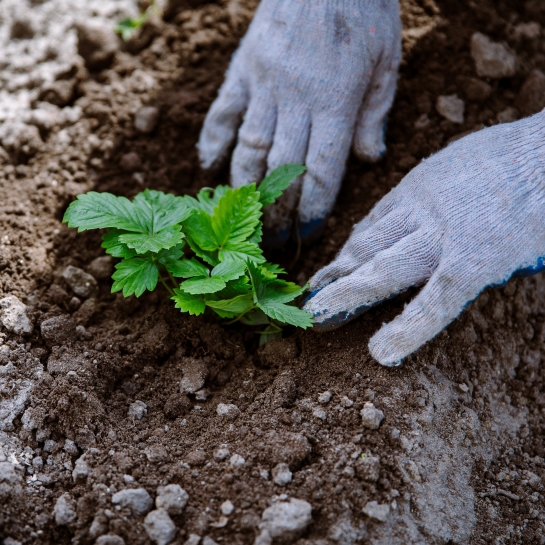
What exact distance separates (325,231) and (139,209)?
874mm

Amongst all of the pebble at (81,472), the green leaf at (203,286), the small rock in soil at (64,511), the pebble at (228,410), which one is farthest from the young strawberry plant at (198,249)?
the small rock in soil at (64,511)

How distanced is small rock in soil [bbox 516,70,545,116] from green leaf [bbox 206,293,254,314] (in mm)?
1680

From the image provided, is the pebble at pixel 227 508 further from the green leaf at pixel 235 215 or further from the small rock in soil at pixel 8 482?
the green leaf at pixel 235 215

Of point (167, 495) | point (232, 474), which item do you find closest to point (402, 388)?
point (232, 474)

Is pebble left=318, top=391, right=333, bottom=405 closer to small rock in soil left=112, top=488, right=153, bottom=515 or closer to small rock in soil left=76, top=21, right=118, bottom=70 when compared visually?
small rock in soil left=112, top=488, right=153, bottom=515

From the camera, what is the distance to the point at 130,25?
3.15m

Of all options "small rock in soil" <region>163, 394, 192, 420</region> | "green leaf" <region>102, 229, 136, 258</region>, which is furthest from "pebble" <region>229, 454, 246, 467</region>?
"green leaf" <region>102, 229, 136, 258</region>

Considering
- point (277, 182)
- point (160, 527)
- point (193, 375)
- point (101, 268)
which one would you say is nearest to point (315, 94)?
point (277, 182)

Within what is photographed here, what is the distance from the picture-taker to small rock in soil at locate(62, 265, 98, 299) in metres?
2.40

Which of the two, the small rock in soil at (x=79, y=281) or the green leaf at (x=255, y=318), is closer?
the green leaf at (x=255, y=318)

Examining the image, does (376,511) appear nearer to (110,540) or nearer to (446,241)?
(110,540)

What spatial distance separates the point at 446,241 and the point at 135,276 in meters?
1.11

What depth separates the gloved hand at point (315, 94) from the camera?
98.1 inches

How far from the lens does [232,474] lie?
1835 millimetres
